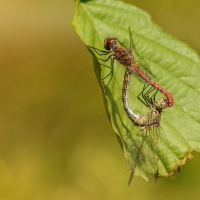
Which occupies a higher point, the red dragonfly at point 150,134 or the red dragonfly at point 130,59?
the red dragonfly at point 130,59

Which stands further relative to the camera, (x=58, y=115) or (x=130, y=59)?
(x=58, y=115)

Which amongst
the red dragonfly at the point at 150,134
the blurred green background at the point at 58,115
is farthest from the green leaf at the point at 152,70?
the blurred green background at the point at 58,115

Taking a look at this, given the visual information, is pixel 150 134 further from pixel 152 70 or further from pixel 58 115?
pixel 58 115

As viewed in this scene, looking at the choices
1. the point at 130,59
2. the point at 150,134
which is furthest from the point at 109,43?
the point at 150,134

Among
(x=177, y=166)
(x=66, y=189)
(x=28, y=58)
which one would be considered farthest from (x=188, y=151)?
(x=28, y=58)

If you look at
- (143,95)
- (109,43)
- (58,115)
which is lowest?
(58,115)

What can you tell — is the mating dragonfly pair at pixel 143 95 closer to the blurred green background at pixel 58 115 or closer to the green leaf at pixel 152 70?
the green leaf at pixel 152 70

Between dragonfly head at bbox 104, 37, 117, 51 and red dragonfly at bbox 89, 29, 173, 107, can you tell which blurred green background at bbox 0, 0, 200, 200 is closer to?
red dragonfly at bbox 89, 29, 173, 107

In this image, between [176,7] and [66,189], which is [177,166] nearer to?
[66,189]
